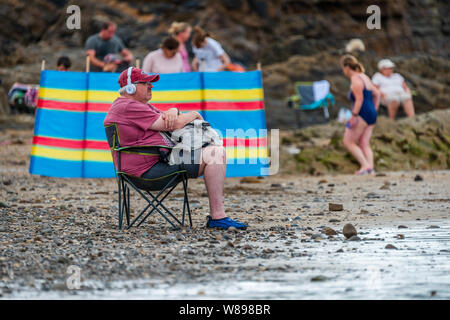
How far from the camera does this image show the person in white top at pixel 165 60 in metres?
12.1

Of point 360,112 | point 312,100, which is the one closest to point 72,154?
point 360,112

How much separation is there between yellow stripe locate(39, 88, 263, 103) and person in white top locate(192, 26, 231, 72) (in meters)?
2.93

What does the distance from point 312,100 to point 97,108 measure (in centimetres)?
1341

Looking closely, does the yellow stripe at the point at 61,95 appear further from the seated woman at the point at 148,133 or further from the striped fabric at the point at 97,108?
the seated woman at the point at 148,133

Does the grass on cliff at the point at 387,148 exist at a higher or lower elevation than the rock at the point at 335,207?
higher

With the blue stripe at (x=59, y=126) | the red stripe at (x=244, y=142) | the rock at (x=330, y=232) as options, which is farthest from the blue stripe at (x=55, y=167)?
the rock at (x=330, y=232)

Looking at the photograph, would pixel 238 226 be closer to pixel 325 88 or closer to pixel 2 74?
pixel 325 88

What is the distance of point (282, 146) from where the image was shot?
15.1 meters

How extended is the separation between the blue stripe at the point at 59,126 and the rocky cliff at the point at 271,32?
16532 millimetres

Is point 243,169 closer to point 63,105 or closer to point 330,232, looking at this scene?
point 63,105

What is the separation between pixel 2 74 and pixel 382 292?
23667 millimetres

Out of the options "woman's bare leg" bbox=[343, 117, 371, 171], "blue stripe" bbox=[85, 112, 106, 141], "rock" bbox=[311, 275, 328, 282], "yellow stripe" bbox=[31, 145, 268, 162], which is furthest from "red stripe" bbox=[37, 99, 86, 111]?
"rock" bbox=[311, 275, 328, 282]

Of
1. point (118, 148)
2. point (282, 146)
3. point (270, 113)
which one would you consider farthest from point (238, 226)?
point (270, 113)
